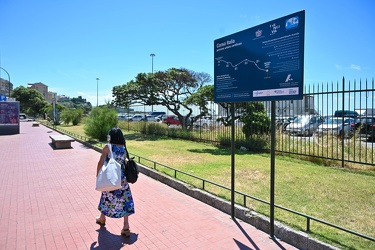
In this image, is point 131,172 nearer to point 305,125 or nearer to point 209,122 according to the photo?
point 305,125

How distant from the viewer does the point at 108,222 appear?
14.8ft

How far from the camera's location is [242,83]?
4.31 meters

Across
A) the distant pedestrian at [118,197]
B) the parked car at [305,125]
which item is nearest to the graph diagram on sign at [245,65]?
the distant pedestrian at [118,197]

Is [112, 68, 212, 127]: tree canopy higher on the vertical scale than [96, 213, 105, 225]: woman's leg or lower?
higher

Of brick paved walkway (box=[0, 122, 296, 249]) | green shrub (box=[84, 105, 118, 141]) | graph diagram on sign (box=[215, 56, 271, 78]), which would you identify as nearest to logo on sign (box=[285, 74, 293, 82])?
graph diagram on sign (box=[215, 56, 271, 78])

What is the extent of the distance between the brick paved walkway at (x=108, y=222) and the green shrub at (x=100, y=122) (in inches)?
353

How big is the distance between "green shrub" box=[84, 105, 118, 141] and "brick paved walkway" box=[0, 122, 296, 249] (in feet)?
29.4

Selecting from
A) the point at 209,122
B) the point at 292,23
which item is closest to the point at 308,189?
the point at 292,23

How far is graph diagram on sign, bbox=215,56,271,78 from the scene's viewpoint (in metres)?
3.88

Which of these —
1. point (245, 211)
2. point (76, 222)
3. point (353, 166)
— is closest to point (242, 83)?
point (245, 211)

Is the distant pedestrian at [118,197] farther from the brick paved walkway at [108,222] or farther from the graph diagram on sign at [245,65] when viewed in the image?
the graph diagram on sign at [245,65]

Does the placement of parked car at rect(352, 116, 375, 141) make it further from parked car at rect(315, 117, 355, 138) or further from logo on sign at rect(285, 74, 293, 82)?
logo on sign at rect(285, 74, 293, 82)

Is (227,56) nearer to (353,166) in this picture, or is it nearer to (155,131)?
(353,166)

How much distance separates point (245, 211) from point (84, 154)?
354 inches
